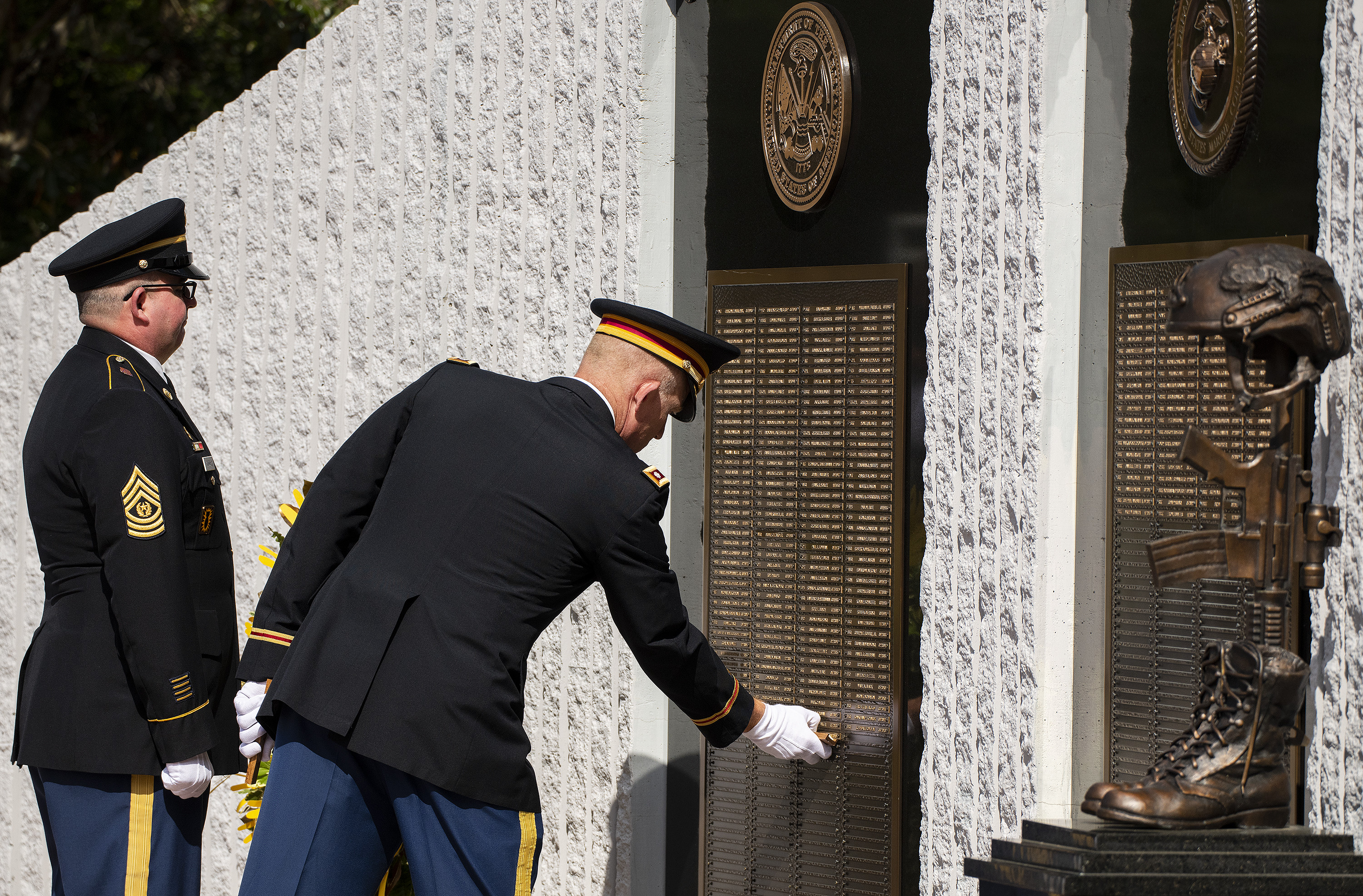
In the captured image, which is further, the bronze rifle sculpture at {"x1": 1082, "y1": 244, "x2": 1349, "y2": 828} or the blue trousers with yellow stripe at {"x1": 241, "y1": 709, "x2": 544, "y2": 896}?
the blue trousers with yellow stripe at {"x1": 241, "y1": 709, "x2": 544, "y2": 896}

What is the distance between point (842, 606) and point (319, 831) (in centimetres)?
183

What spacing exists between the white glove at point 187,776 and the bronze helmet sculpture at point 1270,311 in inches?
105

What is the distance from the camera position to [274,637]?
10.9 ft

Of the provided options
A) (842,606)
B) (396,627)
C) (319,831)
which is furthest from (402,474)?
(842,606)

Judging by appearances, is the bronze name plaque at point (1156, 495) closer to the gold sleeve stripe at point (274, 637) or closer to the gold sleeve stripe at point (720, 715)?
the gold sleeve stripe at point (720, 715)

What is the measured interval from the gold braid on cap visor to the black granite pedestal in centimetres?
129

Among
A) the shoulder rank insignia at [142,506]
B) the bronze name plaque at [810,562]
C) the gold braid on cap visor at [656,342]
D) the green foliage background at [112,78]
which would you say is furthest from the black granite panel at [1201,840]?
the green foliage background at [112,78]

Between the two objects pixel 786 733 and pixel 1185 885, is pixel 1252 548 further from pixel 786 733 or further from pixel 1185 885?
pixel 786 733

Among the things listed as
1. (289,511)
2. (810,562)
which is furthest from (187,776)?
(810,562)

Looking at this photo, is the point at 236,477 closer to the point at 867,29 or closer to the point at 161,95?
the point at 867,29

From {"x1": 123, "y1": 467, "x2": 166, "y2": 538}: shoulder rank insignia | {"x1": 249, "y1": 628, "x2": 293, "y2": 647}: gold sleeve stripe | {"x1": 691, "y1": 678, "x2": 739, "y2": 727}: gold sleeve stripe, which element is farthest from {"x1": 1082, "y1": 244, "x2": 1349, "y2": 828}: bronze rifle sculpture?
{"x1": 123, "y1": 467, "x2": 166, "y2": 538}: shoulder rank insignia

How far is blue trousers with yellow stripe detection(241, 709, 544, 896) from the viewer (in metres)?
2.98

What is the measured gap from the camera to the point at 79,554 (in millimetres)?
3865

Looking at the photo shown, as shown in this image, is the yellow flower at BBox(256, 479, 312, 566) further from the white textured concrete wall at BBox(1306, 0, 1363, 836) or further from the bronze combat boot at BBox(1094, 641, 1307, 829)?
the white textured concrete wall at BBox(1306, 0, 1363, 836)
